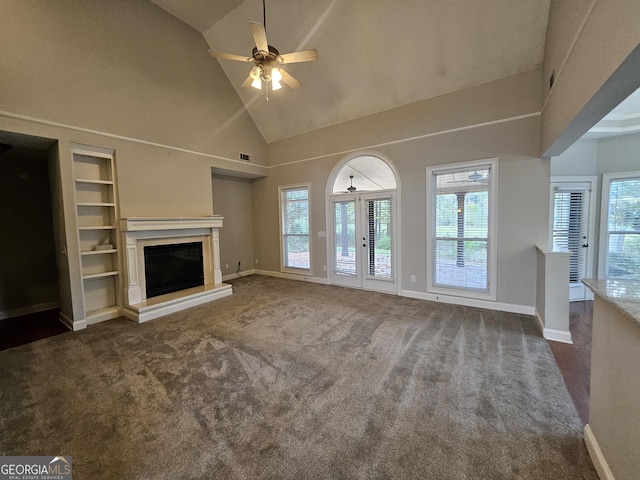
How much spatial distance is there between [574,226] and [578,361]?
10.1 ft

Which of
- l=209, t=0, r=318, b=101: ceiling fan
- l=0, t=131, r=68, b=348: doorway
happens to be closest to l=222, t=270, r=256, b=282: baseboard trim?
l=0, t=131, r=68, b=348: doorway

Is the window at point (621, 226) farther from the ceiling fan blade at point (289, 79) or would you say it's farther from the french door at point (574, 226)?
the ceiling fan blade at point (289, 79)

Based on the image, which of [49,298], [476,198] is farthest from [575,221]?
[49,298]

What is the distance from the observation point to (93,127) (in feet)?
12.3

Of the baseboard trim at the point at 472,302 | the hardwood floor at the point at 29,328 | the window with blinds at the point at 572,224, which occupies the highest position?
the window with blinds at the point at 572,224

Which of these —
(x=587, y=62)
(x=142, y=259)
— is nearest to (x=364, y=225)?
(x=587, y=62)

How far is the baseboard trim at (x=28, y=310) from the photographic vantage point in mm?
4134

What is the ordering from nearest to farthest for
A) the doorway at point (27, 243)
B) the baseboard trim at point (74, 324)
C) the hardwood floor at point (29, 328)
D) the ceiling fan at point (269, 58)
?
the ceiling fan at point (269, 58), the hardwood floor at point (29, 328), the baseboard trim at point (74, 324), the doorway at point (27, 243)

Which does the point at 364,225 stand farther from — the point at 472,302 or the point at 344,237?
the point at 472,302

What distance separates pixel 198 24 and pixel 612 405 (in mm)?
7090

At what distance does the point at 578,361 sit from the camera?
8.44 ft

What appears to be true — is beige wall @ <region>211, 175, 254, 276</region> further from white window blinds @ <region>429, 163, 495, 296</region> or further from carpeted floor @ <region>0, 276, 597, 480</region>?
white window blinds @ <region>429, 163, 495, 296</region>

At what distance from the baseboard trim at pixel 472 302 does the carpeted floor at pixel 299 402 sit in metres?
0.21

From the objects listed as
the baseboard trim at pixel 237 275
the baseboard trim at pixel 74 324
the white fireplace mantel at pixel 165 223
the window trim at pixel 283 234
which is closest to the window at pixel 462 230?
the window trim at pixel 283 234
